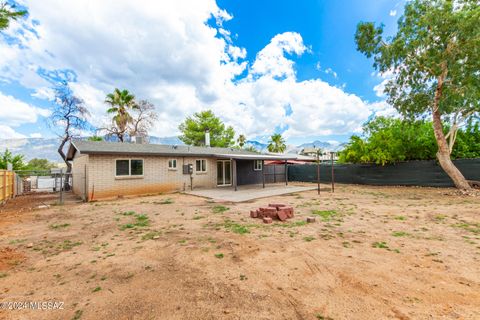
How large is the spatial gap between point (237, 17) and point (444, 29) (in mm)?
12567

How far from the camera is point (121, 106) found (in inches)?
814

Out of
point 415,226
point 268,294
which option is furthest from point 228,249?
point 415,226

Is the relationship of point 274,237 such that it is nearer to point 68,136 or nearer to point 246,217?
point 246,217

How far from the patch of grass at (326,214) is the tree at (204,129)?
24.9 meters

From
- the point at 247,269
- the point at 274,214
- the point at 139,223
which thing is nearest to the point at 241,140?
the point at 274,214

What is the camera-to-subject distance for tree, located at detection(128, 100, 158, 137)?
74.1ft

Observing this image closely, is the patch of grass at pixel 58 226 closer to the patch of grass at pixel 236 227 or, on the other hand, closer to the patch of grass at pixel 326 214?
the patch of grass at pixel 236 227

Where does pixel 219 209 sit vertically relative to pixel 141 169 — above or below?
below

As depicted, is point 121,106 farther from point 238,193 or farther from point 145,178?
point 238,193

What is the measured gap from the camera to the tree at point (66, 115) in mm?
17078

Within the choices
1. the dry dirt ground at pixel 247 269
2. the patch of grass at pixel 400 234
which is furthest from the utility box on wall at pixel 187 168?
the patch of grass at pixel 400 234

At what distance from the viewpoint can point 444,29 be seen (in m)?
9.56

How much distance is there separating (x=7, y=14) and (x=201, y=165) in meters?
10.6

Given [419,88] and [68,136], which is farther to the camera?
[68,136]
